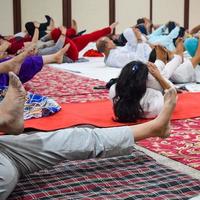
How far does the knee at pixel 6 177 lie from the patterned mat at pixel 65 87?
226cm

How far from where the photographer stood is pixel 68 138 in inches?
76.9

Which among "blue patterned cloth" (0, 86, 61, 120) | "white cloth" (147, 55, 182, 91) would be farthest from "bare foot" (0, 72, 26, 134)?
"white cloth" (147, 55, 182, 91)

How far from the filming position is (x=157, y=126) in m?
2.18

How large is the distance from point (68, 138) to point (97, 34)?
6206mm

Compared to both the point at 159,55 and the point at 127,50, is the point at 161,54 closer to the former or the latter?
the point at 159,55

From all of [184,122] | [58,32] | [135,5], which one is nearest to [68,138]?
[184,122]

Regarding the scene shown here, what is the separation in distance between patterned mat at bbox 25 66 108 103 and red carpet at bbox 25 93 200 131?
338 millimetres

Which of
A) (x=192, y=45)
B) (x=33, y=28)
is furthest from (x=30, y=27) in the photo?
(x=192, y=45)

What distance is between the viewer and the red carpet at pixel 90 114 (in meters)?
3.11

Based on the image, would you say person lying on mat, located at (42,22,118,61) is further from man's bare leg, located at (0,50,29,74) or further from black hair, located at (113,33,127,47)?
man's bare leg, located at (0,50,29,74)

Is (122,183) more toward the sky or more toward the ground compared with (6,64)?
more toward the ground

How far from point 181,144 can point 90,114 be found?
3.01 ft

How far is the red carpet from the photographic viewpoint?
10.2ft

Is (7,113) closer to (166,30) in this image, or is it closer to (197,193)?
(197,193)
